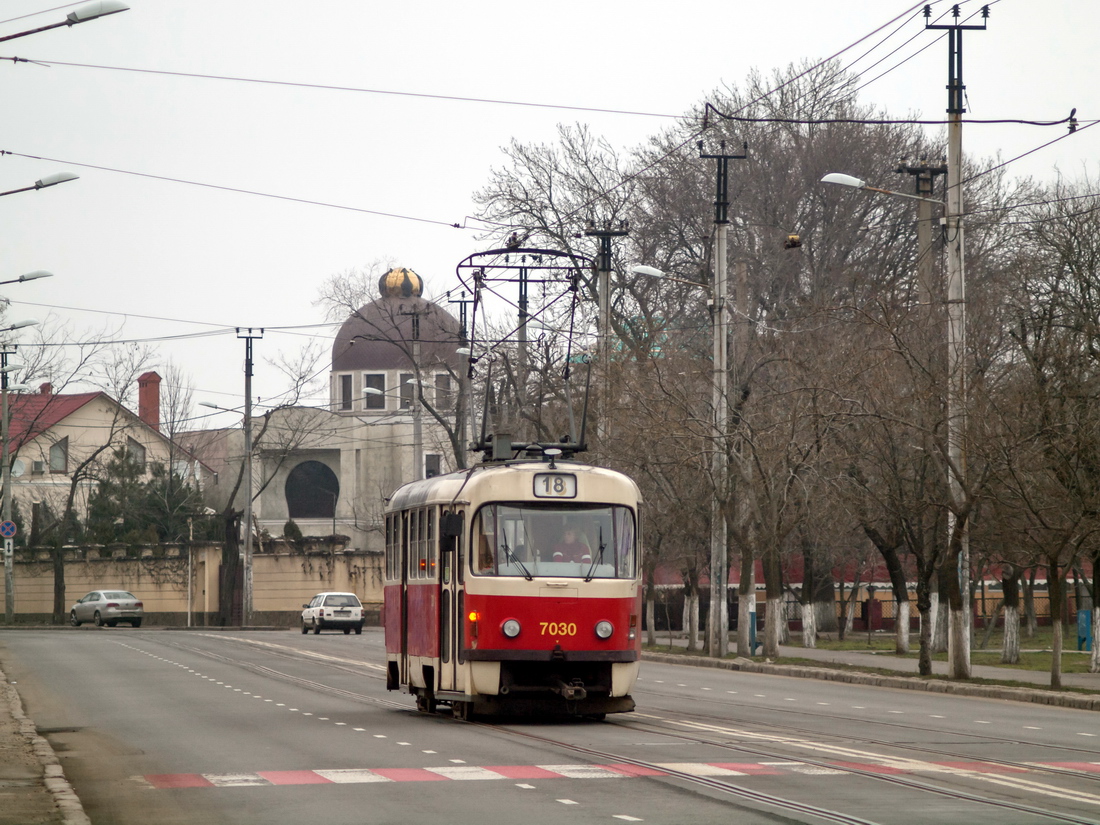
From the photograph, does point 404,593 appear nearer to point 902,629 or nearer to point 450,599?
point 450,599

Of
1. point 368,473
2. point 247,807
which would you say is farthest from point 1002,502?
point 368,473

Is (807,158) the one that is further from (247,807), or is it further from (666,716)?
(247,807)

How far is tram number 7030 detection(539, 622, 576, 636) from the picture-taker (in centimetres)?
1669

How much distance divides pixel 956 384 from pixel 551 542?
9.96 meters

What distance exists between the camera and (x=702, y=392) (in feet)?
118

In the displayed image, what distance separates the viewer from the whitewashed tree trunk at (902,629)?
36312 millimetres

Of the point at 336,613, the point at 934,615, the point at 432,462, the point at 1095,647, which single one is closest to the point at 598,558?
the point at 1095,647

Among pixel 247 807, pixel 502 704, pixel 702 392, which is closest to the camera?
pixel 247 807

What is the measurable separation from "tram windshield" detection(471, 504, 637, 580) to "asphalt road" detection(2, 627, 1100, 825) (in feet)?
5.57

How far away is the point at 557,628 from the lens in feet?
54.9

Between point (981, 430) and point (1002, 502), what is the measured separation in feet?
4.44

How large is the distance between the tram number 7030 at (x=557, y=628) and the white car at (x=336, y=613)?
118 feet

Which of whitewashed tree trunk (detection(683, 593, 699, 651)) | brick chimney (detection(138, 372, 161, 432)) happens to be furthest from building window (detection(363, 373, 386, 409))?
whitewashed tree trunk (detection(683, 593, 699, 651))

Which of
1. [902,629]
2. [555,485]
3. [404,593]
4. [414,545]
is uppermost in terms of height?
[555,485]
